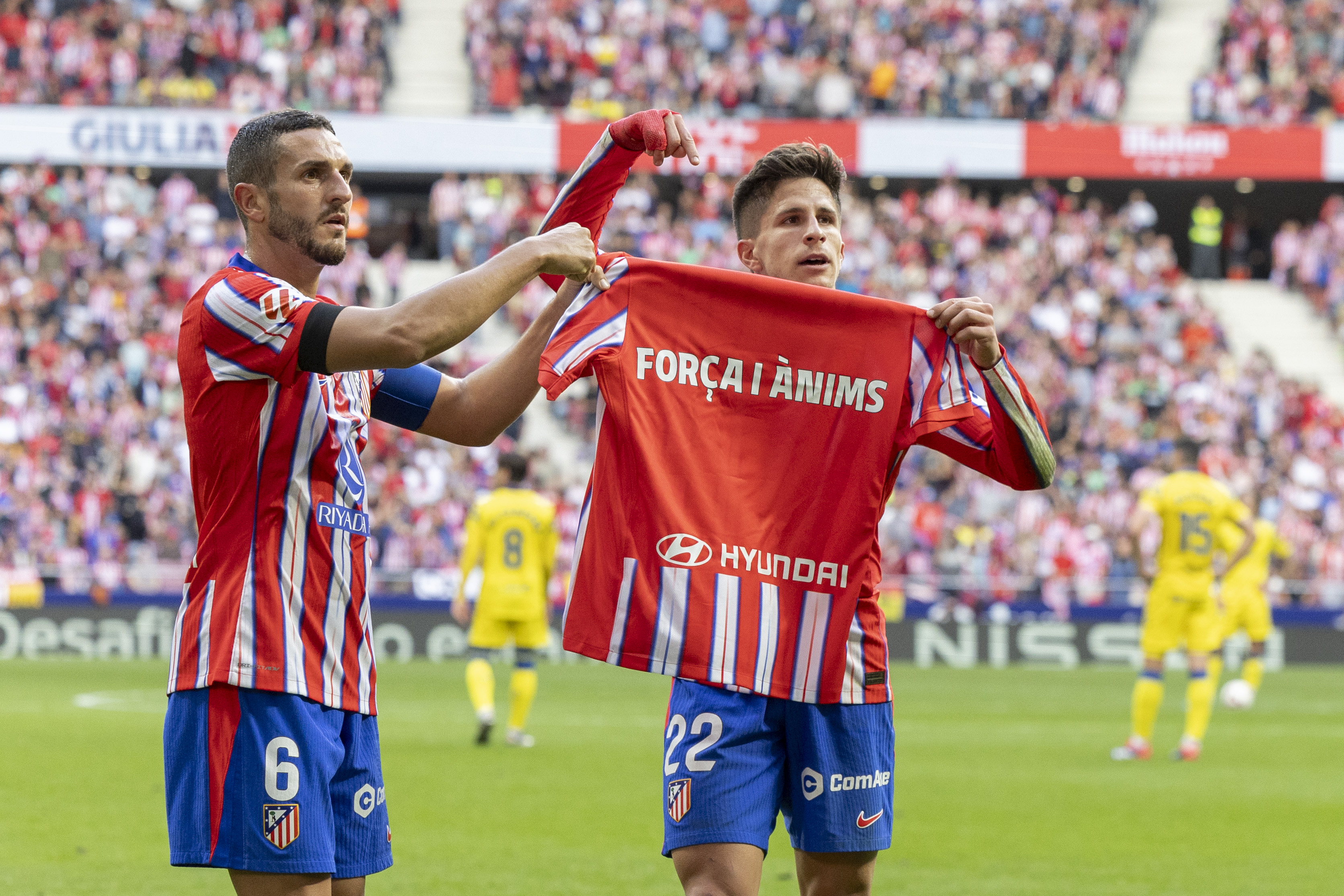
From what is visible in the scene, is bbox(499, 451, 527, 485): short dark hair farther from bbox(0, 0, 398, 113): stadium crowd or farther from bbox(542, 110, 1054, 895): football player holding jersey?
bbox(0, 0, 398, 113): stadium crowd

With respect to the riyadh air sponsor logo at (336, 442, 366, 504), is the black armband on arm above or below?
above

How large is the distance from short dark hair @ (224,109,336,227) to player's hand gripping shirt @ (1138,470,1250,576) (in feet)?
32.1

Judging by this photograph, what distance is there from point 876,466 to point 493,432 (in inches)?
39.0

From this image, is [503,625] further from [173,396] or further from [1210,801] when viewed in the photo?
[173,396]

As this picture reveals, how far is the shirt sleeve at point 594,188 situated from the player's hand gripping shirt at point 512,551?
849 cm

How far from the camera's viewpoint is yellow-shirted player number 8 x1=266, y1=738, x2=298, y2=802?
11.5ft

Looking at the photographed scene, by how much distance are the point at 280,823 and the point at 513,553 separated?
928 cm

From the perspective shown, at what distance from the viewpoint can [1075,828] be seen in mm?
9070

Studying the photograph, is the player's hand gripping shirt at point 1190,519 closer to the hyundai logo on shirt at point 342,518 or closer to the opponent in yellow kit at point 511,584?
the opponent in yellow kit at point 511,584

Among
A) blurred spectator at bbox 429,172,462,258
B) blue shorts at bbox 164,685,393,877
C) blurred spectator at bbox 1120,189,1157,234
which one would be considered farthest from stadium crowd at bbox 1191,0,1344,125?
blue shorts at bbox 164,685,393,877

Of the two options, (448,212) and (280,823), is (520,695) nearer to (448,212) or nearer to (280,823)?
(280,823)

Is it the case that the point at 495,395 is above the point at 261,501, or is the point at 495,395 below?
above

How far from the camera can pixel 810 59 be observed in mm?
30406

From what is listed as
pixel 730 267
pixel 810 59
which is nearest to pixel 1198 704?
pixel 730 267
